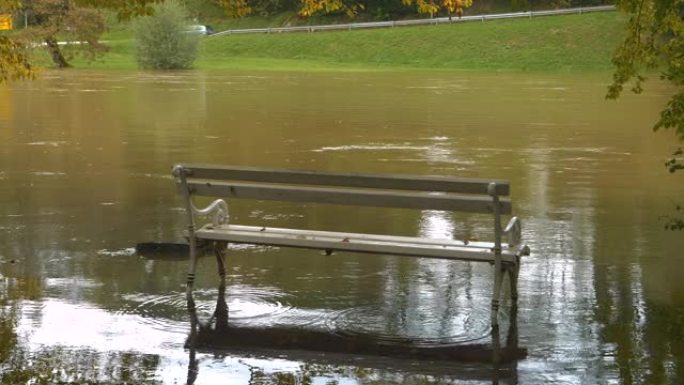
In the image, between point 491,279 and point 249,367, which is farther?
point 491,279

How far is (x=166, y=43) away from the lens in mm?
63312

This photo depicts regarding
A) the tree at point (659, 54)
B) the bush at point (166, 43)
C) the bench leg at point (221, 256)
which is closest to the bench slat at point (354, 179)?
the bench leg at point (221, 256)

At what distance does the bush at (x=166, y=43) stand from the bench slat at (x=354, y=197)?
184ft

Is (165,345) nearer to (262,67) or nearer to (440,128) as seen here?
(440,128)

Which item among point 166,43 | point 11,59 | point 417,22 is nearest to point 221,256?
point 11,59

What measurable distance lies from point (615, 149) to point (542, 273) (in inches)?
437

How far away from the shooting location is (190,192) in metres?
7.92

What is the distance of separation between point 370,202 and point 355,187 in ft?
0.60

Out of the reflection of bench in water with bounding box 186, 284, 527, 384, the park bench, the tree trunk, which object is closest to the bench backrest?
the park bench

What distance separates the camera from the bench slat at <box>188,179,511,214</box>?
727cm

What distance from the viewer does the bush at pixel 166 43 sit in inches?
2484

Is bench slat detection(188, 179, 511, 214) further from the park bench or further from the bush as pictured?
the bush

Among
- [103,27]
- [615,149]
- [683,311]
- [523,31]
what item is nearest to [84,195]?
[683,311]

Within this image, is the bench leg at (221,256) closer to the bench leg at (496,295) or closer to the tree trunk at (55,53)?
the bench leg at (496,295)
